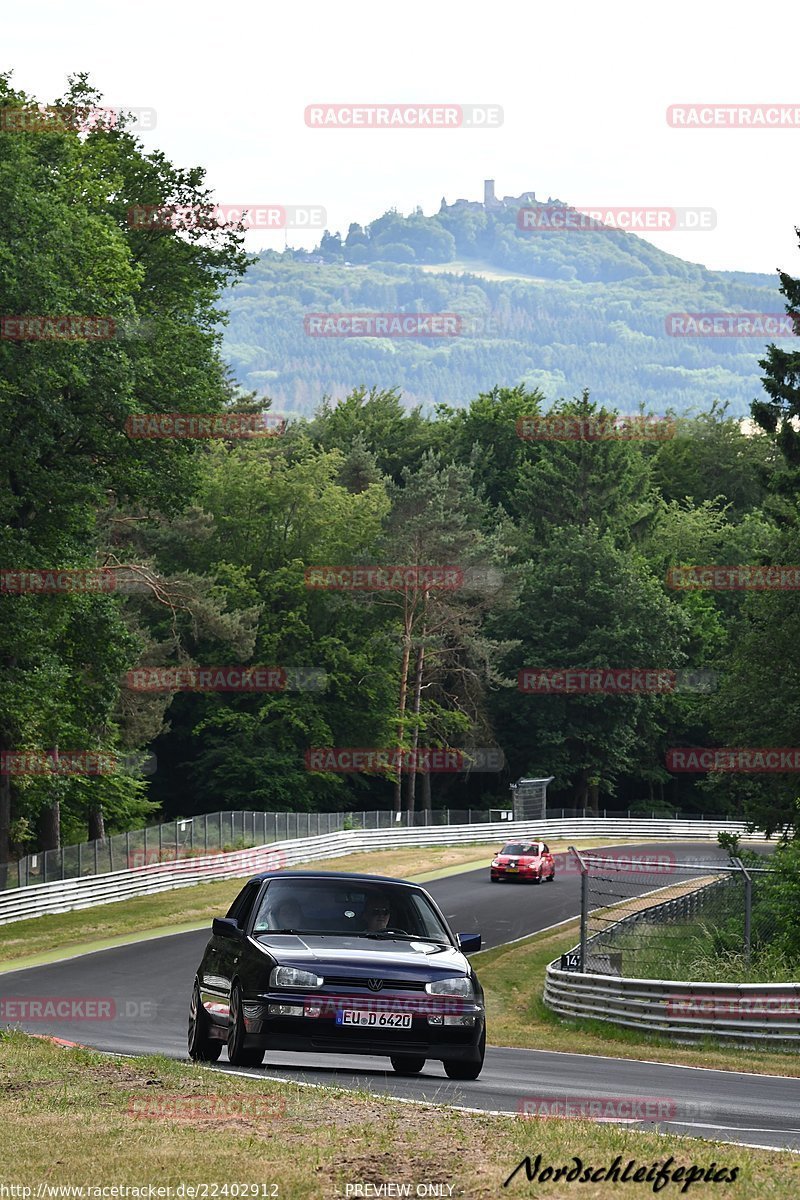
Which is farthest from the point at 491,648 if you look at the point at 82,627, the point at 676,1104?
the point at 676,1104

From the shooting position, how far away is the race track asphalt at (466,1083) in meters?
11.3

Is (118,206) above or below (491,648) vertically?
above

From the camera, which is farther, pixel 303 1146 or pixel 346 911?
pixel 346 911

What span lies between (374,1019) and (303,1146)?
3.56 metres

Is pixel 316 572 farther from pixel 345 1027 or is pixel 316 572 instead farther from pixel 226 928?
pixel 345 1027

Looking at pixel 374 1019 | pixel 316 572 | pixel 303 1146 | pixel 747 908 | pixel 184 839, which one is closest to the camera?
pixel 303 1146

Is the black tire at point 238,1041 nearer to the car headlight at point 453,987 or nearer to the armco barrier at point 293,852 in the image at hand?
the car headlight at point 453,987

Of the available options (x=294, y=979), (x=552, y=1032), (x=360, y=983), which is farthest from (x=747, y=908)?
(x=294, y=979)

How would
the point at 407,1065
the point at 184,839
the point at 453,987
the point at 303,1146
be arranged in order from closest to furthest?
the point at 303,1146 < the point at 453,987 < the point at 407,1065 < the point at 184,839

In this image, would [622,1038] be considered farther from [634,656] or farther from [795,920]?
[634,656]

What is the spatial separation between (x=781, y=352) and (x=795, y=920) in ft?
87.5

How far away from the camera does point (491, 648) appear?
276 ft

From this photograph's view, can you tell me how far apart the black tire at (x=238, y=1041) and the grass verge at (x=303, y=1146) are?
1265 millimetres

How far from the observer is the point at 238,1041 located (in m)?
12.6
